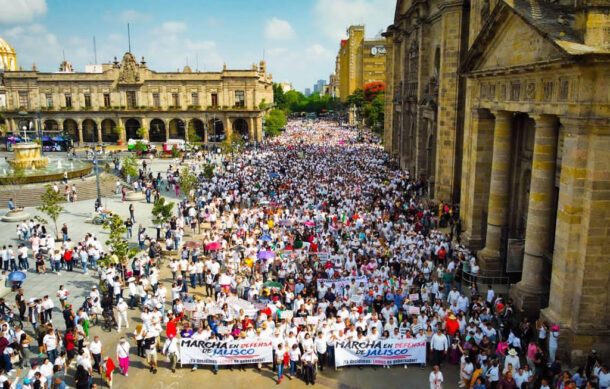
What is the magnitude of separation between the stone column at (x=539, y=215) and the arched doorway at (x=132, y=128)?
72.2 m

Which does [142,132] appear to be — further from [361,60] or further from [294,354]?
[361,60]

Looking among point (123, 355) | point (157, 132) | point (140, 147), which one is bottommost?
point (123, 355)

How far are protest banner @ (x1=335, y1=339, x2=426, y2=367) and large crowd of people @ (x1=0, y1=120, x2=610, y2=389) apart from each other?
238 mm

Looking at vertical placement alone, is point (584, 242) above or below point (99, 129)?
below

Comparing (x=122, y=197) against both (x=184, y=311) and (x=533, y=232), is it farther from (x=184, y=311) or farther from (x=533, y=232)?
(x=533, y=232)

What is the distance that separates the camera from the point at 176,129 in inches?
3199

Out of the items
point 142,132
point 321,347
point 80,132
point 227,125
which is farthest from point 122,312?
point 80,132

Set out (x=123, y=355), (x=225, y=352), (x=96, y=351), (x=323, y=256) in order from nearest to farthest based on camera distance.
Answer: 1. (x=123, y=355)
2. (x=96, y=351)
3. (x=225, y=352)
4. (x=323, y=256)

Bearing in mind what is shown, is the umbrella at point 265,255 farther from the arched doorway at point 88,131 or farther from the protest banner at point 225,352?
the arched doorway at point 88,131

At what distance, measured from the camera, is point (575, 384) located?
37.7ft

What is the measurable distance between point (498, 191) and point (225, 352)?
1216 cm

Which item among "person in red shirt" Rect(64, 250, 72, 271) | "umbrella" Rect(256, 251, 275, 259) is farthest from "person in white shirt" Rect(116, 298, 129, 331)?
"person in red shirt" Rect(64, 250, 72, 271)

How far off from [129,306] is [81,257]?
4.71m

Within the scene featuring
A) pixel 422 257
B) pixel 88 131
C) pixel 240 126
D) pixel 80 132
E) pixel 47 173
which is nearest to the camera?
pixel 422 257
